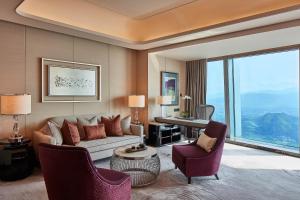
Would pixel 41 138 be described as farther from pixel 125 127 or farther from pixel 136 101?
pixel 136 101

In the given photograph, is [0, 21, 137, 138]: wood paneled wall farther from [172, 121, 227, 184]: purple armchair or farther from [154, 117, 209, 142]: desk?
[172, 121, 227, 184]: purple armchair

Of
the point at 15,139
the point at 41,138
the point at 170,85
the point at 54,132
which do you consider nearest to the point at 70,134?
the point at 54,132

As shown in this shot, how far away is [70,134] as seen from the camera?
3.85 meters

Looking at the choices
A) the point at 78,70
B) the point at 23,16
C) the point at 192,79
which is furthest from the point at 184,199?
the point at 192,79

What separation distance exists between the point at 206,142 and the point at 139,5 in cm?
298

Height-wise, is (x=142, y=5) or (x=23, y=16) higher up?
(x=142, y=5)

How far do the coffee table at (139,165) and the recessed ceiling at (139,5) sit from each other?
2782 millimetres

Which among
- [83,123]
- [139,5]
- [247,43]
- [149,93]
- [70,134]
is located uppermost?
[139,5]

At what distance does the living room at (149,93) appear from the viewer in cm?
318

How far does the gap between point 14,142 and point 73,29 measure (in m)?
2.29

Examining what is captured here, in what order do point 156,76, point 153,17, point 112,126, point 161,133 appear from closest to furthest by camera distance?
point 112,126 → point 153,17 → point 161,133 → point 156,76

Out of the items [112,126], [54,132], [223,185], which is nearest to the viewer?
[223,185]

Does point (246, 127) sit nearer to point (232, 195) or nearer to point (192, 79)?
point (192, 79)

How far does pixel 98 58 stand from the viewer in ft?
16.8
